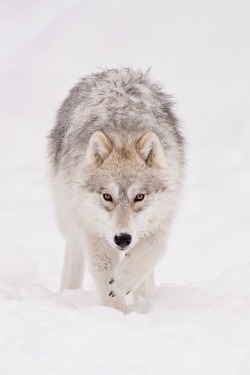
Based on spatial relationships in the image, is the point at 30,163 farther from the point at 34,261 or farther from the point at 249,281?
the point at 249,281

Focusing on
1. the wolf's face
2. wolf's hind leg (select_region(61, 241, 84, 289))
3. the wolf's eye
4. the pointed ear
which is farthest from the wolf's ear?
wolf's hind leg (select_region(61, 241, 84, 289))

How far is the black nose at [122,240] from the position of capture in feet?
16.6

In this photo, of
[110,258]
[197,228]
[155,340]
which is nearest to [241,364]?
[155,340]

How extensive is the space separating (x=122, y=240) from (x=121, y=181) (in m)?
0.53

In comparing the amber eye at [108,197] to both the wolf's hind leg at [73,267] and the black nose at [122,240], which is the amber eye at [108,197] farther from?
the wolf's hind leg at [73,267]

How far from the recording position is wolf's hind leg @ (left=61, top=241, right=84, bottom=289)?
273 inches

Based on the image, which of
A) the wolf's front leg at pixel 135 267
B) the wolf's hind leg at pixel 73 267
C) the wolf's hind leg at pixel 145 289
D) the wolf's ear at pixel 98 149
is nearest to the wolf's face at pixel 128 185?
the wolf's ear at pixel 98 149

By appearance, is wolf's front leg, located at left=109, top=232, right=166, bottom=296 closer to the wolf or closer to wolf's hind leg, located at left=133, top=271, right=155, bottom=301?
the wolf

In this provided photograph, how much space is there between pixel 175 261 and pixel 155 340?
5193 millimetres

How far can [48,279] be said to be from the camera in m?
8.06

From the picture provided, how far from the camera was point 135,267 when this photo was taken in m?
5.51

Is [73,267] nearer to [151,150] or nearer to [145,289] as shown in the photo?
[145,289]

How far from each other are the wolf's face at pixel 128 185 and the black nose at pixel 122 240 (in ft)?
0.23

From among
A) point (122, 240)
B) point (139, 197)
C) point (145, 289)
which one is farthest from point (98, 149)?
point (145, 289)
